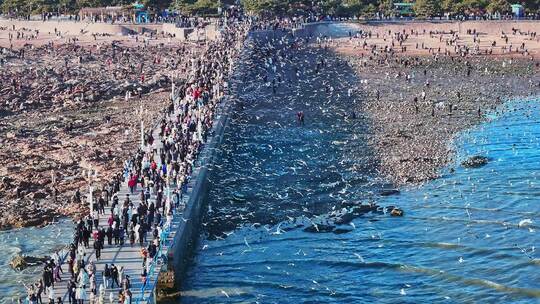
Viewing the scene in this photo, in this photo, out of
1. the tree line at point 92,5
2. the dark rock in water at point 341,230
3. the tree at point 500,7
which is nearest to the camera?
the dark rock in water at point 341,230

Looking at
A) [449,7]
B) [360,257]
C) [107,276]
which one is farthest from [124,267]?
[449,7]

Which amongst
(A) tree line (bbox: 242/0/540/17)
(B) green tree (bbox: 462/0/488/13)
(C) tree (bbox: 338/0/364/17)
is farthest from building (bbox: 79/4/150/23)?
(B) green tree (bbox: 462/0/488/13)

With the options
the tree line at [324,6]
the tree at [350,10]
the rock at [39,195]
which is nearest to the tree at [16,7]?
the tree line at [324,6]

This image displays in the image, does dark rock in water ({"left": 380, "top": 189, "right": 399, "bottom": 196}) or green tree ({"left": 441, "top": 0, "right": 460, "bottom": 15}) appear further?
green tree ({"left": 441, "top": 0, "right": 460, "bottom": 15})

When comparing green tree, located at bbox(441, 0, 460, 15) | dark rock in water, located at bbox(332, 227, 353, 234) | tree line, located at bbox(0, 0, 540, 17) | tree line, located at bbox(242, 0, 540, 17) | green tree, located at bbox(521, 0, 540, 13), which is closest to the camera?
dark rock in water, located at bbox(332, 227, 353, 234)

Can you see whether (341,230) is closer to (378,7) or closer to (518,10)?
(518,10)

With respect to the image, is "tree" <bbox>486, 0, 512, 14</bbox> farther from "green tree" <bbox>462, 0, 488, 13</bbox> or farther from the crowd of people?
the crowd of people

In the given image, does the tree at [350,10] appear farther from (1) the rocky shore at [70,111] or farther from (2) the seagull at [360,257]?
(2) the seagull at [360,257]
